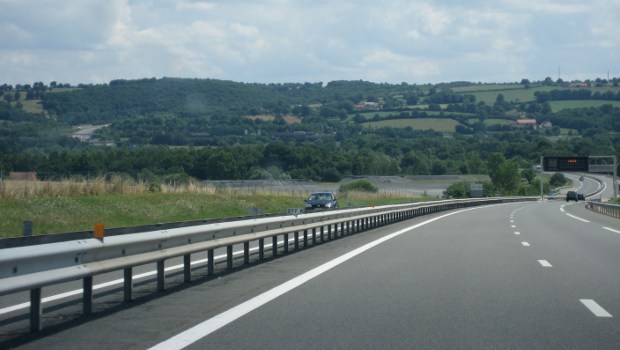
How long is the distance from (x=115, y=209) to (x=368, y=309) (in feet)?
89.5

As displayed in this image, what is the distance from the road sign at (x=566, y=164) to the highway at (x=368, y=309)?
10808 centimetres

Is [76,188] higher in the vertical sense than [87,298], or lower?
higher

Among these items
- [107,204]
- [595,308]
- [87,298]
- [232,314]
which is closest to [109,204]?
[107,204]

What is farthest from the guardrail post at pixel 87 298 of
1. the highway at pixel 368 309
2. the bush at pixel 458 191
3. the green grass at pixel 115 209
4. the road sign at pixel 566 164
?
the road sign at pixel 566 164

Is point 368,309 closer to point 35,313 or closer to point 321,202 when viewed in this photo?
point 35,313

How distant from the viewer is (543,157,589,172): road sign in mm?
123812

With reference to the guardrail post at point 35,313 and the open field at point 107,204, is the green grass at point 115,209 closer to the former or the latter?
the open field at point 107,204

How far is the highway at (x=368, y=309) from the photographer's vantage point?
9.17m

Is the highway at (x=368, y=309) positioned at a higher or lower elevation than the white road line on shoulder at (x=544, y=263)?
higher

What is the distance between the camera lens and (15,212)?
1211 inches

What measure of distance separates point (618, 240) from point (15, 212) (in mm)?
18462

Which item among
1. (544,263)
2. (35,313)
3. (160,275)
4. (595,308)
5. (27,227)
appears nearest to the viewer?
(35,313)

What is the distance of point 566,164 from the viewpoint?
124m

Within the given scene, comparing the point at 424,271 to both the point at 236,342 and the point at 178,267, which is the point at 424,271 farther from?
the point at 236,342
